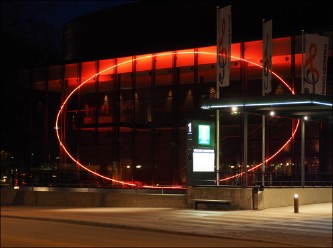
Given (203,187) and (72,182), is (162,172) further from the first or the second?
(203,187)

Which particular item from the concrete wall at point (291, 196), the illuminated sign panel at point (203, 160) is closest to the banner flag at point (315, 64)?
the concrete wall at point (291, 196)

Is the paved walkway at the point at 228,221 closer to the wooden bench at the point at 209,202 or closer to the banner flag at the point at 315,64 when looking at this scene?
the wooden bench at the point at 209,202

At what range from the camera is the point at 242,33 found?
135ft

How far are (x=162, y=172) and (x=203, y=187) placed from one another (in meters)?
10.7

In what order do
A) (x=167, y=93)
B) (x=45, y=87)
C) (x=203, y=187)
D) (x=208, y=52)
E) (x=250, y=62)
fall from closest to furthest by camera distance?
(x=203, y=187), (x=250, y=62), (x=208, y=52), (x=167, y=93), (x=45, y=87)

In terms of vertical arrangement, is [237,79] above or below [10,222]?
above

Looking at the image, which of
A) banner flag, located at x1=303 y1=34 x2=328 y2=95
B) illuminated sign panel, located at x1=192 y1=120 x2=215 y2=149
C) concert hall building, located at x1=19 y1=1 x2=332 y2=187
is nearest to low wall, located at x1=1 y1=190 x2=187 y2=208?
illuminated sign panel, located at x1=192 y1=120 x2=215 y2=149

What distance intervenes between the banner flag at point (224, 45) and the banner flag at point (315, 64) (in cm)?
350

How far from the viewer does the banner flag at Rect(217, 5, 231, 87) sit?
28.3m

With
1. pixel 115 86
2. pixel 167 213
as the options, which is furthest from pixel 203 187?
pixel 115 86

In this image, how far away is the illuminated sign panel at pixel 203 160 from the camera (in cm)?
2909

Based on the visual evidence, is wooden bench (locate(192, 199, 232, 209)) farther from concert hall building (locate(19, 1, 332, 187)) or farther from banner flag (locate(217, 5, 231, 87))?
banner flag (locate(217, 5, 231, 87))

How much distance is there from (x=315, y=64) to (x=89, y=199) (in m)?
13.5

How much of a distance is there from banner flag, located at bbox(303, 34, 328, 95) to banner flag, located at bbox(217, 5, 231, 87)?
3.50 metres
